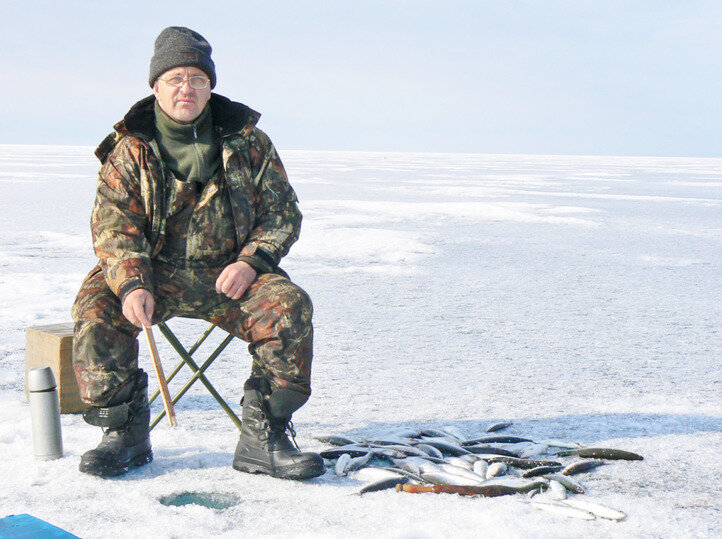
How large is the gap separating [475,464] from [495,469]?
88mm

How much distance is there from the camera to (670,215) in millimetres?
16438

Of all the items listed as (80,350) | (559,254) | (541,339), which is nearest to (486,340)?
(541,339)

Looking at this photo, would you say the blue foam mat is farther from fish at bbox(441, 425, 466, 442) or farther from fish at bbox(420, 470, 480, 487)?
fish at bbox(441, 425, 466, 442)

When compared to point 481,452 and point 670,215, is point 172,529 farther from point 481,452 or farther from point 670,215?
point 670,215

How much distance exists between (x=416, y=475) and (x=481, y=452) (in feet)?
1.42

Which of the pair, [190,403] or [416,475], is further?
[190,403]

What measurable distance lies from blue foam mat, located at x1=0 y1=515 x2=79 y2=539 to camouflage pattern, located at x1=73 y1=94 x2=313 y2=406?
86 centimetres

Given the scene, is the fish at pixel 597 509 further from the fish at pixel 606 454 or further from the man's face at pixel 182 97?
the man's face at pixel 182 97

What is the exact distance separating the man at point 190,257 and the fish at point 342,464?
84 mm

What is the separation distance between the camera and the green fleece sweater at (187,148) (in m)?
3.25

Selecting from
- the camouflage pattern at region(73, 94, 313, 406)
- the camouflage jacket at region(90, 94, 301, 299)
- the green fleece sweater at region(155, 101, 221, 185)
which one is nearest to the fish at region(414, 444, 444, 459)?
the camouflage pattern at region(73, 94, 313, 406)

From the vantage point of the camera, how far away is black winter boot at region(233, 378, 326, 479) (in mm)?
3115

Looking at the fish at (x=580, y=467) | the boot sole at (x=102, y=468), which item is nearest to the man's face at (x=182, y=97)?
the boot sole at (x=102, y=468)

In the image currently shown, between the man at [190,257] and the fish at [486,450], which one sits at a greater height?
the man at [190,257]
